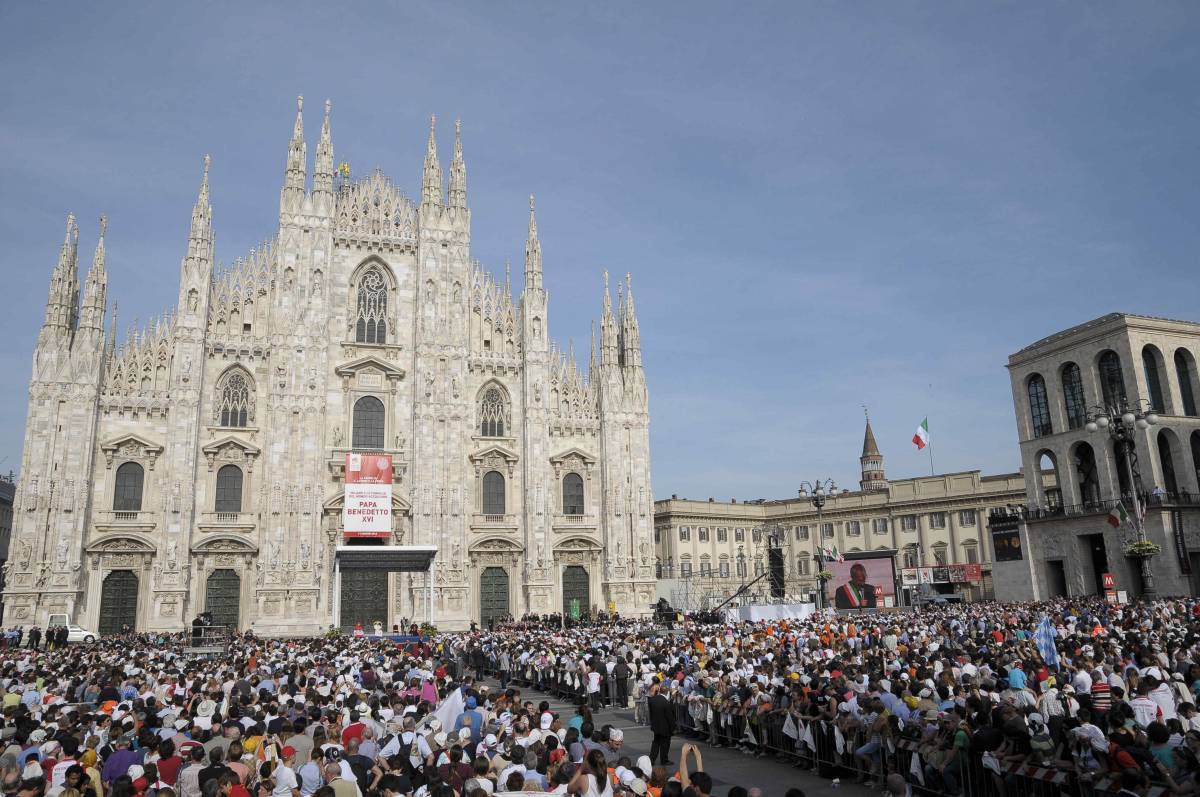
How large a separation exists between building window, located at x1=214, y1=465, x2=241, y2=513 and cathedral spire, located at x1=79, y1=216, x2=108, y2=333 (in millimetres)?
8810

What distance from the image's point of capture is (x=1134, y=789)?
9.27 meters

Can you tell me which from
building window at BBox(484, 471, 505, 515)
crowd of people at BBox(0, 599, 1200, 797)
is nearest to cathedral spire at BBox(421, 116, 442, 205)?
building window at BBox(484, 471, 505, 515)

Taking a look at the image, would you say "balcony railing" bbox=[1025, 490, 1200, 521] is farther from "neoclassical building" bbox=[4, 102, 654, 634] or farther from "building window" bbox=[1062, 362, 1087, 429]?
"neoclassical building" bbox=[4, 102, 654, 634]

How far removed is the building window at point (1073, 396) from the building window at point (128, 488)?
175 feet

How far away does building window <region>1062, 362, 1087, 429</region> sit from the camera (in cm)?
5525

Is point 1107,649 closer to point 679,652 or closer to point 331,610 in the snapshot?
point 679,652

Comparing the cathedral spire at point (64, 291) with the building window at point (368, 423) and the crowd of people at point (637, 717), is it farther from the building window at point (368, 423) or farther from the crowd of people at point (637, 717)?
the crowd of people at point (637, 717)

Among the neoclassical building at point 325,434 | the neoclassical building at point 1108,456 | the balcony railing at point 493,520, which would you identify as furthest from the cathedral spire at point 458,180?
the neoclassical building at point 1108,456

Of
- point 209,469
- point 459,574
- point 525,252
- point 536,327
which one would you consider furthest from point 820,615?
point 209,469

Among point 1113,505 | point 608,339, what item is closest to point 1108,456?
point 1113,505

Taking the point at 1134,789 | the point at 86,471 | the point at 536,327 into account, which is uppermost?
the point at 536,327

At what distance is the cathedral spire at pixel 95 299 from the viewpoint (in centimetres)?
4369

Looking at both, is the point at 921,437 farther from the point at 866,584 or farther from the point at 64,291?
the point at 64,291

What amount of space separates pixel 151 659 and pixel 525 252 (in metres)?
33.0
